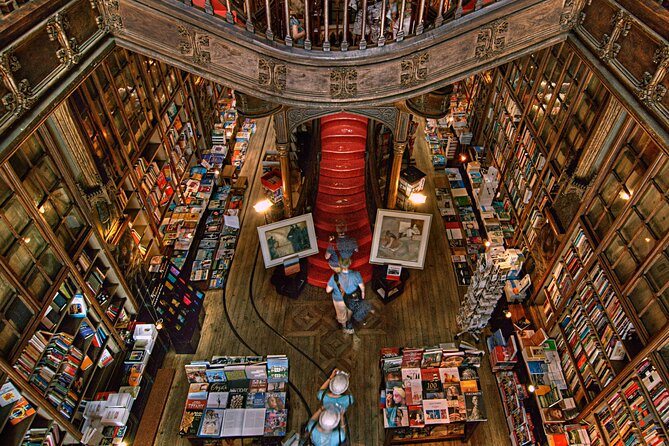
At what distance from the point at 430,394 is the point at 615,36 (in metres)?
5.28

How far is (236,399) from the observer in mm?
6973

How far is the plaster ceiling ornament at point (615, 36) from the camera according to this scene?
514 centimetres

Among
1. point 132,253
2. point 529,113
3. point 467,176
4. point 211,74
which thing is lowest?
point 132,253

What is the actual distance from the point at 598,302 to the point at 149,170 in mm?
7614

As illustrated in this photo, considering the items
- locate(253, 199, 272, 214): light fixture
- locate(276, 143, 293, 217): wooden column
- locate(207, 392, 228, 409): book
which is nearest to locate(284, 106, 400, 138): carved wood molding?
locate(276, 143, 293, 217): wooden column

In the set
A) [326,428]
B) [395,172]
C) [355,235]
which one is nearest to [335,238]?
[355,235]

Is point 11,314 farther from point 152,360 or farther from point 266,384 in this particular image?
point 266,384

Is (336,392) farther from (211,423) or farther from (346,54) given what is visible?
(346,54)

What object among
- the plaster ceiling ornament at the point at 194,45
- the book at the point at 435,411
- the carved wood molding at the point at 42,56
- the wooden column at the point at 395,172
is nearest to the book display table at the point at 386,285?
the wooden column at the point at 395,172

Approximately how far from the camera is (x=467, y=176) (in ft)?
35.8

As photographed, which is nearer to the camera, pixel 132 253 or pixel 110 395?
pixel 110 395

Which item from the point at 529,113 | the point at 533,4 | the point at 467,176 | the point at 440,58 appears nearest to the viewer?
the point at 533,4

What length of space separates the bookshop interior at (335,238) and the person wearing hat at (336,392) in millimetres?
29

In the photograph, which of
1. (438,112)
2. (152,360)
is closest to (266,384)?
(152,360)
